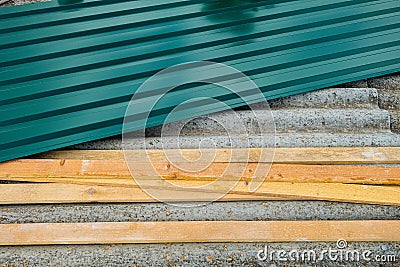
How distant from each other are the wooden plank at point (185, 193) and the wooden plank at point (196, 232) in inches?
6.6

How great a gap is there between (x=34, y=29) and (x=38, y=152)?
4.79 ft

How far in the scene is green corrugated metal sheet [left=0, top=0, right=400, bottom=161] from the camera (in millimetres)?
3002

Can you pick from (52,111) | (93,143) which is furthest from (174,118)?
(52,111)

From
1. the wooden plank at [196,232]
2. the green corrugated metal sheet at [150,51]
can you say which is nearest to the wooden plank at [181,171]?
the green corrugated metal sheet at [150,51]

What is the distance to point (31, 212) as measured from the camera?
8.34 feet

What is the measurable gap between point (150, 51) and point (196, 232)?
1750 mm

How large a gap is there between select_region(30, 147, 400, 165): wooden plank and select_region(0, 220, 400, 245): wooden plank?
1.60 ft

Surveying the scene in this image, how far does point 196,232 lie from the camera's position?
245 cm

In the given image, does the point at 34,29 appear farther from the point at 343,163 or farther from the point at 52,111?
the point at 343,163

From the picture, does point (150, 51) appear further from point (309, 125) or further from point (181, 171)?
point (309, 125)

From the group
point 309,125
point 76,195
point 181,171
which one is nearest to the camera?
point 76,195

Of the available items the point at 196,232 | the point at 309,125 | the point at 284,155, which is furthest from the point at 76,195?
the point at 309,125

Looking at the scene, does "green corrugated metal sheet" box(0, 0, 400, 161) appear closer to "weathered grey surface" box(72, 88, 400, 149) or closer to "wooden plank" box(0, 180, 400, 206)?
"weathered grey surface" box(72, 88, 400, 149)

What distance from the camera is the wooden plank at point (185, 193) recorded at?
259 cm
